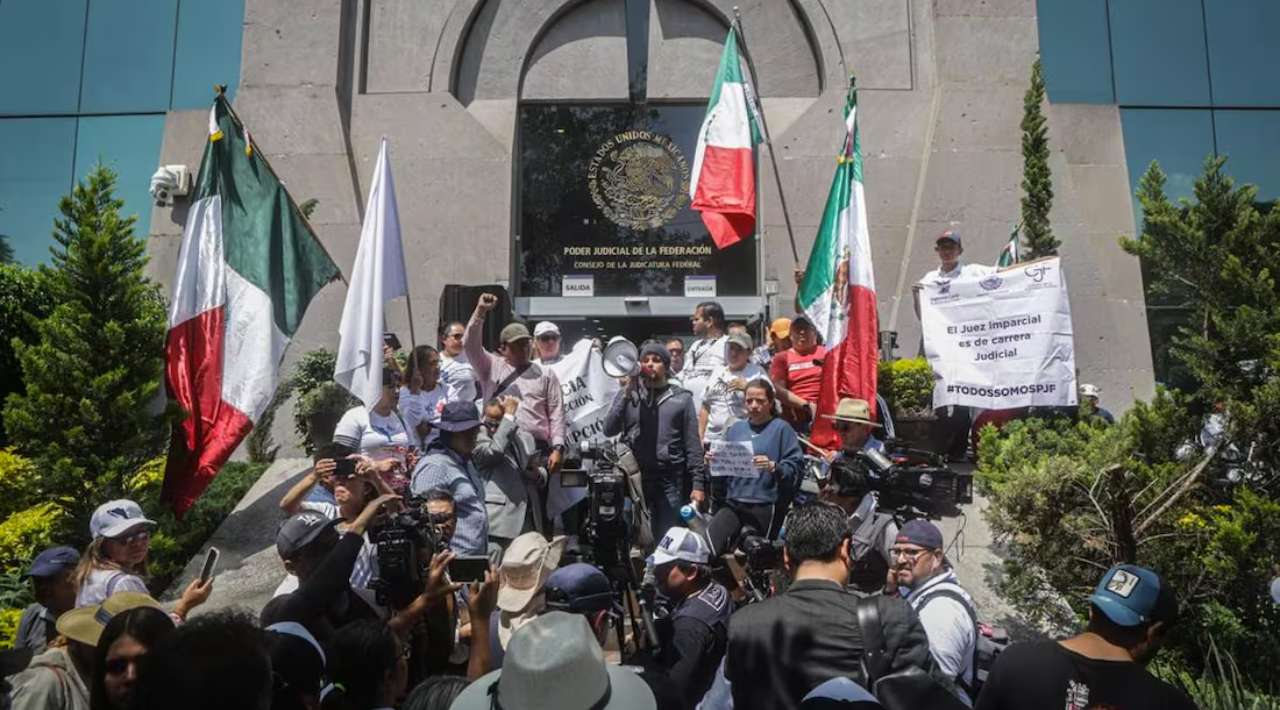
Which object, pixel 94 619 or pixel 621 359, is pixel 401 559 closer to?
pixel 94 619

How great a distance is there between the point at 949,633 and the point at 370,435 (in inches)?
162

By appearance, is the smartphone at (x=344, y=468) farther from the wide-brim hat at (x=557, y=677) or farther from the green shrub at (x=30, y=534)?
the green shrub at (x=30, y=534)

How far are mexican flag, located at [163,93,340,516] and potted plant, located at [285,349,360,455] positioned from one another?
2.08m

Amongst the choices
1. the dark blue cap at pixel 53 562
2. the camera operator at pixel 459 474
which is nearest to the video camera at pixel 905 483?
the camera operator at pixel 459 474

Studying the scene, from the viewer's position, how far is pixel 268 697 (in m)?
2.19

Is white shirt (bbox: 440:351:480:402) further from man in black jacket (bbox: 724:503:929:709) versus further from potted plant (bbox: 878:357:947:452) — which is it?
man in black jacket (bbox: 724:503:929:709)

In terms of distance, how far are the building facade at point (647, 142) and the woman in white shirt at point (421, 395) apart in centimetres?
459

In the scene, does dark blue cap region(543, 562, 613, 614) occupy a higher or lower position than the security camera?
lower

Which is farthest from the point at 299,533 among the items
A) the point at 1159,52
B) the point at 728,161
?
the point at 1159,52

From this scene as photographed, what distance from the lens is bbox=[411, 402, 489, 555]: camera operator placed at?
5.19m

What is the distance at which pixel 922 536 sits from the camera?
419cm

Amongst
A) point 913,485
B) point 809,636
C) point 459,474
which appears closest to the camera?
point 809,636

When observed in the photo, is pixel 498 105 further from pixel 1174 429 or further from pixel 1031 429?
pixel 1174 429

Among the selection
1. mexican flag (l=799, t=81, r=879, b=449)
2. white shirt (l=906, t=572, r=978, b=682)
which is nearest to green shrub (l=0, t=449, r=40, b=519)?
mexican flag (l=799, t=81, r=879, b=449)
